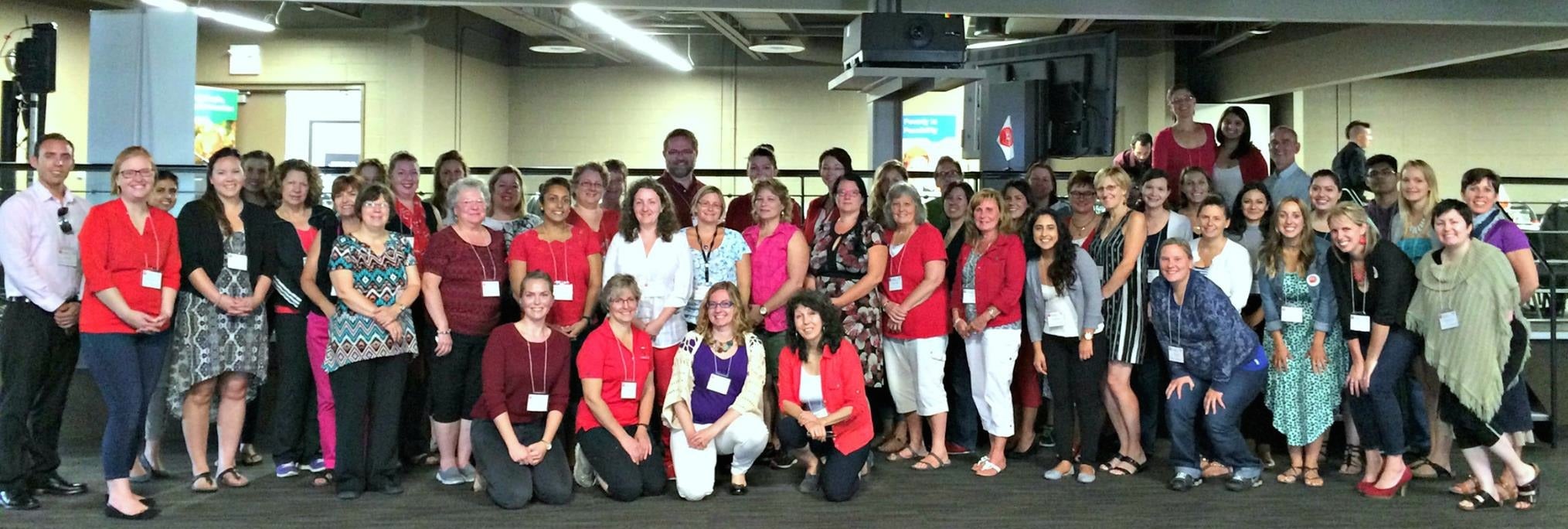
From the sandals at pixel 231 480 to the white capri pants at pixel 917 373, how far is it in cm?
258

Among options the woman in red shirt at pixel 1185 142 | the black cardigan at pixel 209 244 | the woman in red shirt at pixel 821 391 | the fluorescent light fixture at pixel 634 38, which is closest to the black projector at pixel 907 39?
the woman in red shirt at pixel 1185 142

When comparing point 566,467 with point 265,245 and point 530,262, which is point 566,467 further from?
point 265,245

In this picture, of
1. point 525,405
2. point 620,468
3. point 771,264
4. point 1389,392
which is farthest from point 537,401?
point 1389,392

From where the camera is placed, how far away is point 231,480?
486cm

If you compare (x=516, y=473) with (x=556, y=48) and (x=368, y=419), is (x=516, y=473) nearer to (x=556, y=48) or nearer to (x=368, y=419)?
(x=368, y=419)

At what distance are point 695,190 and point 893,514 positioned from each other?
6.88 ft

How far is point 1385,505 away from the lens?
4.71 meters

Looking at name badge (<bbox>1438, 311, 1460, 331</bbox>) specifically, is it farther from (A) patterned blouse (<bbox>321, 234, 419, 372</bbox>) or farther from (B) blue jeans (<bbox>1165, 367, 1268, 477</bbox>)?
(A) patterned blouse (<bbox>321, 234, 419, 372</bbox>)

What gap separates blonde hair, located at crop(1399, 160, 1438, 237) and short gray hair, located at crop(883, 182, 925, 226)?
75.3 inches

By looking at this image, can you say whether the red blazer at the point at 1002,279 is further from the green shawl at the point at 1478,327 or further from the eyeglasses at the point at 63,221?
the eyeglasses at the point at 63,221

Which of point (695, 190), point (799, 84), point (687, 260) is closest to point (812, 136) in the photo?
point (799, 84)

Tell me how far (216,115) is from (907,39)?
857cm

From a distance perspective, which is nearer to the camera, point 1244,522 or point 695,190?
point 1244,522

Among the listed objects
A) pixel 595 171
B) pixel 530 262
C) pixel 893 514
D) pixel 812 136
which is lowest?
pixel 893 514
